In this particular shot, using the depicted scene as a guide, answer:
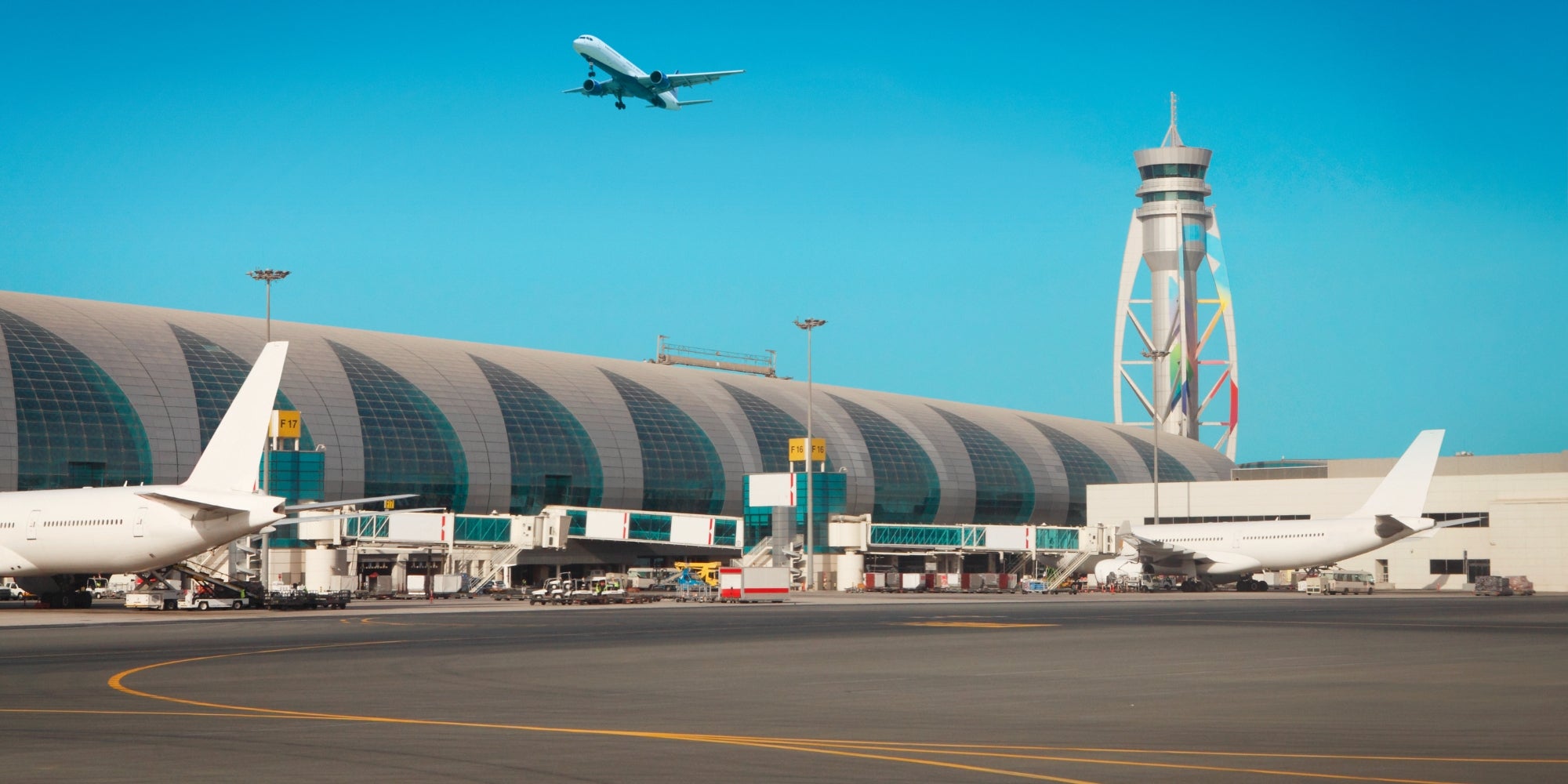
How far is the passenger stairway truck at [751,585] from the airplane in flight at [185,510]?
20.3 metres

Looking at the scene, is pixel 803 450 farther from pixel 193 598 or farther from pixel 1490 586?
pixel 193 598

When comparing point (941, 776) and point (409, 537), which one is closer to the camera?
point (941, 776)

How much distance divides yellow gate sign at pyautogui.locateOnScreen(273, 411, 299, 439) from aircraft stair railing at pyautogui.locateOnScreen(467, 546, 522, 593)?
1239 centimetres

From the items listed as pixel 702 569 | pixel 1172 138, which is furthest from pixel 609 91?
pixel 1172 138

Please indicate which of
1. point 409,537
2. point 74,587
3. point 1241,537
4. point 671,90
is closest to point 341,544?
point 409,537

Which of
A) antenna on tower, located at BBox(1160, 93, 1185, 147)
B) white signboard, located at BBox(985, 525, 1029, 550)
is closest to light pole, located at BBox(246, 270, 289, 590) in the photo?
white signboard, located at BBox(985, 525, 1029, 550)

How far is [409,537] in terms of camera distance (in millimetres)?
77000

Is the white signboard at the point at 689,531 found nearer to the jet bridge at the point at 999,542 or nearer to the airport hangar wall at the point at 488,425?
the airport hangar wall at the point at 488,425

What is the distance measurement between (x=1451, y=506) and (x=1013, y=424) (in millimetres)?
46379

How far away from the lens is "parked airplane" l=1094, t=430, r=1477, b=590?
8350cm

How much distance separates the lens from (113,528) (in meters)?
52.7

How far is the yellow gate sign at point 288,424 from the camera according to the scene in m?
74.6

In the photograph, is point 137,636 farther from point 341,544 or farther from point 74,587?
point 341,544

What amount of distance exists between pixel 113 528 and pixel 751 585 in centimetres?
2763
